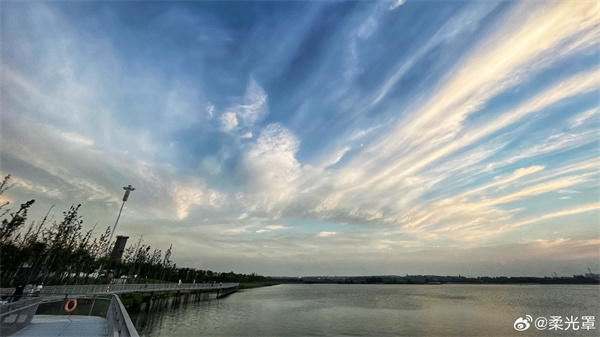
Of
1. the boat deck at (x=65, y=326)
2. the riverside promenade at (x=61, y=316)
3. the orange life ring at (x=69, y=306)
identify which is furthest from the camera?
the orange life ring at (x=69, y=306)

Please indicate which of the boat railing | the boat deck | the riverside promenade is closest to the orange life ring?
the riverside promenade

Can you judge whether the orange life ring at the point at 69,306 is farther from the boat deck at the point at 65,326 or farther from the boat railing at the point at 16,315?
the boat railing at the point at 16,315

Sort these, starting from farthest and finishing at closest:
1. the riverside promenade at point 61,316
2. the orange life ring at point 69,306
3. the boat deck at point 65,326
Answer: the orange life ring at point 69,306 < the boat deck at point 65,326 < the riverside promenade at point 61,316

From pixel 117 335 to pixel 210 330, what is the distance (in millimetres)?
23237

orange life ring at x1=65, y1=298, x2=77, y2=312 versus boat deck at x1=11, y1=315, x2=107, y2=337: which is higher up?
orange life ring at x1=65, y1=298, x2=77, y2=312

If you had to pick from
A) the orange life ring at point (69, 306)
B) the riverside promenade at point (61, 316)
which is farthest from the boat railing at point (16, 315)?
the orange life ring at point (69, 306)

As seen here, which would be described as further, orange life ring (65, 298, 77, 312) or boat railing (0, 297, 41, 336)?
orange life ring (65, 298, 77, 312)

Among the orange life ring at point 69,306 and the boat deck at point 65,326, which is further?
the orange life ring at point 69,306

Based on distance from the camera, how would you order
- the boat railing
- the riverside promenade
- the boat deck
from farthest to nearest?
the boat deck, the riverside promenade, the boat railing

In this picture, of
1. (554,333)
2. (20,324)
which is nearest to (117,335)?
(20,324)

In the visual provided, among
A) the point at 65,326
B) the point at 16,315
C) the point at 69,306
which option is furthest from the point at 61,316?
the point at 16,315

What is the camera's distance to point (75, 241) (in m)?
38.6

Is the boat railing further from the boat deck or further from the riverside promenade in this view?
the boat deck

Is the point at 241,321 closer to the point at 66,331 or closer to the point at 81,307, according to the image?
the point at 81,307
